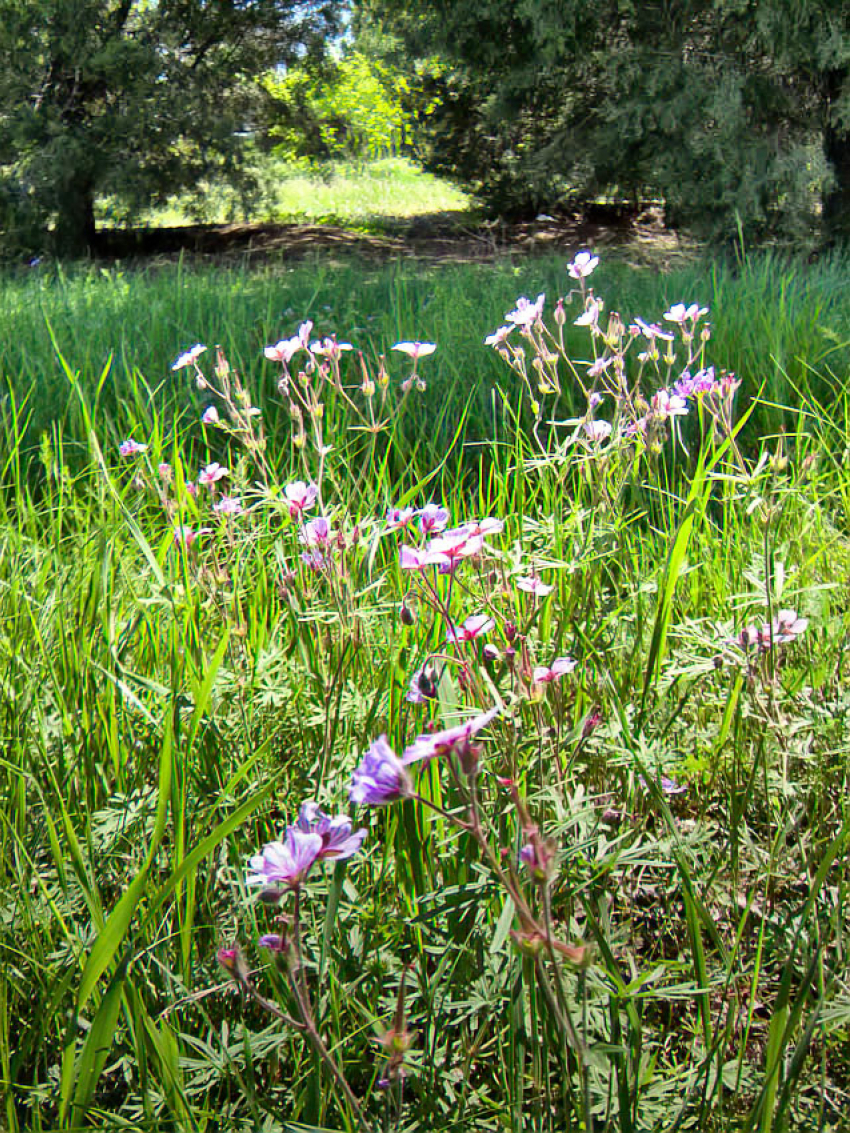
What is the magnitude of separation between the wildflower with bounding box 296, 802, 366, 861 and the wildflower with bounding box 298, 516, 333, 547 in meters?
0.63

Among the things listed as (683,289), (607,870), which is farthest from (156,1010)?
(683,289)

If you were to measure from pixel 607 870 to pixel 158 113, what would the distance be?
9755 mm

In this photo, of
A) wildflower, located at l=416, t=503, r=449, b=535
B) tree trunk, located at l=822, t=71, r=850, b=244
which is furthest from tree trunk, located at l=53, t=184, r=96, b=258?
wildflower, located at l=416, t=503, r=449, b=535

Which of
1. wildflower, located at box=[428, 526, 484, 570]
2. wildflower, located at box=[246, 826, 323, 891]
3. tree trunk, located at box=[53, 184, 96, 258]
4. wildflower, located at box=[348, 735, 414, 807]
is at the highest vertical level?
tree trunk, located at box=[53, 184, 96, 258]

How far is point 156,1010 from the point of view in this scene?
1.20 m

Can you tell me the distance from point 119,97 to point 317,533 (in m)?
9.83

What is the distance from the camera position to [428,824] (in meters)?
1.40

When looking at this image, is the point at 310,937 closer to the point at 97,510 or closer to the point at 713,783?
the point at 713,783

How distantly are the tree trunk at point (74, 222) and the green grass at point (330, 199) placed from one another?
278mm

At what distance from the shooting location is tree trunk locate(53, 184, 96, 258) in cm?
954

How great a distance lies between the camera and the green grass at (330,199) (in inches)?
419

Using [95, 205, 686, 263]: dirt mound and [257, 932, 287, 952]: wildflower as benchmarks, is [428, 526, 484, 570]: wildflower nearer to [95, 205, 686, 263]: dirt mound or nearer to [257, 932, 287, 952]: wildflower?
[257, 932, 287, 952]: wildflower

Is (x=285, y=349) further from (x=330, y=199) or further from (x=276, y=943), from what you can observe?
(x=330, y=199)

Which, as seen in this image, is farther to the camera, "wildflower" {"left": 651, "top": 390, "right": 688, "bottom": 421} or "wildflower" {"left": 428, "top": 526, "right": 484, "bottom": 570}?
"wildflower" {"left": 651, "top": 390, "right": 688, "bottom": 421}
